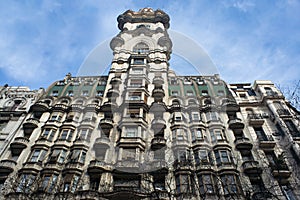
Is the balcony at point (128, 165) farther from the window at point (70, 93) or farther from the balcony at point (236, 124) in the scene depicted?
the window at point (70, 93)

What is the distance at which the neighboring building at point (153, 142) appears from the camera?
19.3 meters

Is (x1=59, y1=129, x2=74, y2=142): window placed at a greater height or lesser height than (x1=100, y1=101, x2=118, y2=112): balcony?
lesser

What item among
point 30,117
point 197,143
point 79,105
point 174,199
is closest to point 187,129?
point 197,143

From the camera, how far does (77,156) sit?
71.7 feet

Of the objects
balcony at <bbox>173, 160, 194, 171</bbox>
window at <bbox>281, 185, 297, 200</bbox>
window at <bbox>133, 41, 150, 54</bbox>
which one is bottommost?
window at <bbox>281, 185, 297, 200</bbox>

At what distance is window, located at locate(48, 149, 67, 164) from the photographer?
21.6 meters

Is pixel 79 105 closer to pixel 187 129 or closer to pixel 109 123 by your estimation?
pixel 109 123

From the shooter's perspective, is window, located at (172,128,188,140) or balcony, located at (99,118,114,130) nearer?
window, located at (172,128,188,140)

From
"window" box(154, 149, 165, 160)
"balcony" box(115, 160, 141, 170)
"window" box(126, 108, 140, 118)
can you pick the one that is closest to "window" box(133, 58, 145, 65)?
"window" box(126, 108, 140, 118)

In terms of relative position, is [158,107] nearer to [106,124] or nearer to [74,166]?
[106,124]

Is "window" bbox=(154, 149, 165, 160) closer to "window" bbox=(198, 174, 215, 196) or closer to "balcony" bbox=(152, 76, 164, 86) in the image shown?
"window" bbox=(198, 174, 215, 196)

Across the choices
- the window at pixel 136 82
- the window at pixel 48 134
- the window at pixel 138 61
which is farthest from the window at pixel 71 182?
the window at pixel 138 61

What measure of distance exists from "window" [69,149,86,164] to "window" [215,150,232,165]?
13058 mm

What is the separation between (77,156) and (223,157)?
14.1m
